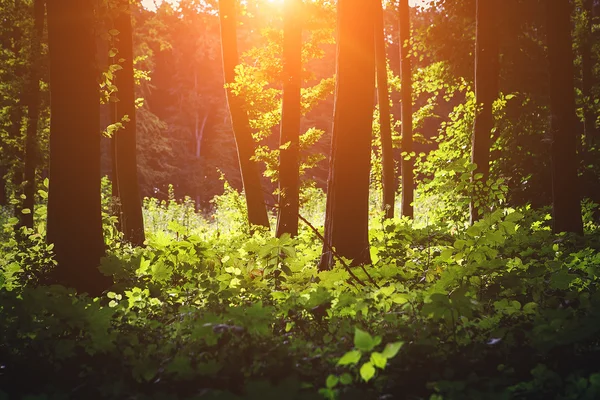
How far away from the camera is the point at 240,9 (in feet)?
42.7

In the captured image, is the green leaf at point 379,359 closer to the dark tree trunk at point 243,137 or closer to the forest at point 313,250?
the forest at point 313,250

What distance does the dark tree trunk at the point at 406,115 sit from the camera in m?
15.9

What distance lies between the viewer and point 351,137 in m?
6.08

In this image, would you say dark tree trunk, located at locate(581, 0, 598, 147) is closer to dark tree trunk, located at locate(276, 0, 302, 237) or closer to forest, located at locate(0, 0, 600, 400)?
forest, located at locate(0, 0, 600, 400)

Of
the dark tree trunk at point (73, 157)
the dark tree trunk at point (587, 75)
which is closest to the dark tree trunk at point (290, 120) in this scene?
the dark tree trunk at point (73, 157)

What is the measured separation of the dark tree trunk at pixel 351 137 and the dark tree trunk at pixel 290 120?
121 inches

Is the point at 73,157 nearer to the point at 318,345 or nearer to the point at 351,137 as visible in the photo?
the point at 351,137

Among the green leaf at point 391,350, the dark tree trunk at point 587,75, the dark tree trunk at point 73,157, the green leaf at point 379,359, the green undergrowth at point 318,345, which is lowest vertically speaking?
the green undergrowth at point 318,345

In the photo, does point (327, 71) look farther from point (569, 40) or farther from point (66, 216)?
point (66, 216)

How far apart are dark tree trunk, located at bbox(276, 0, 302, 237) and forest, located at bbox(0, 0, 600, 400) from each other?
38mm

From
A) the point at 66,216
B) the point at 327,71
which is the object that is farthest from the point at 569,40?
the point at 327,71

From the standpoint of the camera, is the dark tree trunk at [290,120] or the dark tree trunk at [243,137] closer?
the dark tree trunk at [290,120]

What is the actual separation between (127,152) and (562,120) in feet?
26.6

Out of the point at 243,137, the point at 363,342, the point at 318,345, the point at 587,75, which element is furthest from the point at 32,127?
the point at 587,75
